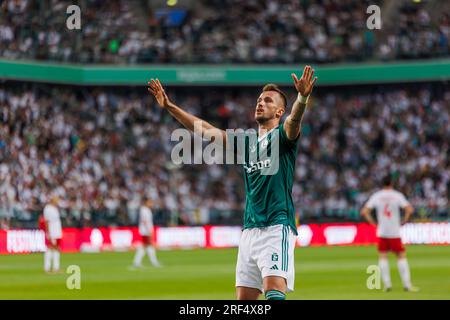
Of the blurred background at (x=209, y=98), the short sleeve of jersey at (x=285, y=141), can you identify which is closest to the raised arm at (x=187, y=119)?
the short sleeve of jersey at (x=285, y=141)

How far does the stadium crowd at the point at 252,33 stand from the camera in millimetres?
46531

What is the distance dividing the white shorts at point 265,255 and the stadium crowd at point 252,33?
3730 cm

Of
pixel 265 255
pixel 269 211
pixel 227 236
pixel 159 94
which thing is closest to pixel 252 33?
pixel 227 236

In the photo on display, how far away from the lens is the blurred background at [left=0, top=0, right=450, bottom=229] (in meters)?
40.2

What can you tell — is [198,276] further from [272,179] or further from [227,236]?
[227,236]

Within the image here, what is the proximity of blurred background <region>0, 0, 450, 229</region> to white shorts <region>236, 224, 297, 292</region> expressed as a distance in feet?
89.7

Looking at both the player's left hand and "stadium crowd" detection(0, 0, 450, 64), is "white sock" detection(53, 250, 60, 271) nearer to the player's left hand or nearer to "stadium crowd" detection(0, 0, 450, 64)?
the player's left hand

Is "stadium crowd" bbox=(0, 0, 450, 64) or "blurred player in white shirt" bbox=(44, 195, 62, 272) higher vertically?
"stadium crowd" bbox=(0, 0, 450, 64)

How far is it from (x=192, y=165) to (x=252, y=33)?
769 cm

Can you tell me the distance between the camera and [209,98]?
49.2 metres

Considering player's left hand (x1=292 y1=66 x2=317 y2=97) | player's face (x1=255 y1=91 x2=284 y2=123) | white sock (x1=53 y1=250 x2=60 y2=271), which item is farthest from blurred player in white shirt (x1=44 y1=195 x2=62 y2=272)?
player's left hand (x1=292 y1=66 x2=317 y2=97)

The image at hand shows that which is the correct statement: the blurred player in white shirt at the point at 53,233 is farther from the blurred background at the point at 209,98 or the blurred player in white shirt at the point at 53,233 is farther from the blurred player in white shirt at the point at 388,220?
the blurred background at the point at 209,98

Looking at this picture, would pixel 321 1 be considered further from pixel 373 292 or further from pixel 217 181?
pixel 373 292
